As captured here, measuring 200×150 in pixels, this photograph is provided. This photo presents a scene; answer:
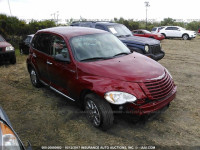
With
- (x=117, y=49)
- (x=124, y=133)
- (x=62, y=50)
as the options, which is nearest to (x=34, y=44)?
(x=62, y=50)

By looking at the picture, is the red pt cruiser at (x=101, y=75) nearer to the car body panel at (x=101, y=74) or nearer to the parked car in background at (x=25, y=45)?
the car body panel at (x=101, y=74)

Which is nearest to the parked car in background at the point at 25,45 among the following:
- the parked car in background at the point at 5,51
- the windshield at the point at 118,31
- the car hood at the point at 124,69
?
the parked car in background at the point at 5,51

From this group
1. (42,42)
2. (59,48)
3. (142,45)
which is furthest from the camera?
(142,45)

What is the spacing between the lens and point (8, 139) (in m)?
1.86

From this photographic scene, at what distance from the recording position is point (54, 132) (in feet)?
11.8

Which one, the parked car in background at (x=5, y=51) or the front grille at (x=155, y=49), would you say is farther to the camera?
the parked car in background at (x=5, y=51)

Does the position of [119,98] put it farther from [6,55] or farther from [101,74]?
[6,55]

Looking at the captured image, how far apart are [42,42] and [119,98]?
2.80 metres

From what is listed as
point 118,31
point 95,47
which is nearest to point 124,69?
point 95,47

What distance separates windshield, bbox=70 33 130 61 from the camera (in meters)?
3.94

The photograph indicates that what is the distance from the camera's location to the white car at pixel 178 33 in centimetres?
2076

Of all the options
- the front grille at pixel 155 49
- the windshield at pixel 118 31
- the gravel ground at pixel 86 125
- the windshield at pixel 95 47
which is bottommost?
the gravel ground at pixel 86 125

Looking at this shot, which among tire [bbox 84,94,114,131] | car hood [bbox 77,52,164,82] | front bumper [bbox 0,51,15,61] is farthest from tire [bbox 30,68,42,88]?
front bumper [bbox 0,51,15,61]

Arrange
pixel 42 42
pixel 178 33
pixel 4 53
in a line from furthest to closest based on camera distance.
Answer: pixel 178 33 < pixel 4 53 < pixel 42 42
